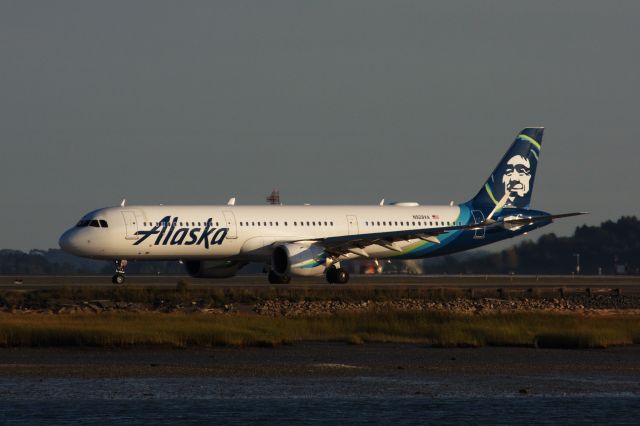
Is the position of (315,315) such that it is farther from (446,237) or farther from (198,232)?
(446,237)

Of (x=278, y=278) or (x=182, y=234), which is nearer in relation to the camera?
A: (x=182, y=234)

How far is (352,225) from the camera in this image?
67.7 metres

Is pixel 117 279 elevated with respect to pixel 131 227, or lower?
lower

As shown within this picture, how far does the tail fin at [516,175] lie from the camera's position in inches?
2849

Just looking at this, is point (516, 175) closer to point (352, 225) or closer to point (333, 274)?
point (352, 225)

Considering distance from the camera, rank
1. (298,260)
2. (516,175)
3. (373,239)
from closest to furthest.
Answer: (298,260) < (373,239) < (516,175)

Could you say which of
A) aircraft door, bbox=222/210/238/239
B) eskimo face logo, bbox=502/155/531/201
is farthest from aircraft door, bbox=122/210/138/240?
eskimo face logo, bbox=502/155/531/201

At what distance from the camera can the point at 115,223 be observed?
61.2m

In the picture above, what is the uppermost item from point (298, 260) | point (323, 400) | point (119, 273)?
point (298, 260)

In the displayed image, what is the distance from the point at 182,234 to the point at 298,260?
5.69 metres

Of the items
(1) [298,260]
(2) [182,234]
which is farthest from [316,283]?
(2) [182,234]

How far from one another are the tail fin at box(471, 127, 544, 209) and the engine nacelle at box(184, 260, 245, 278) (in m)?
14.5

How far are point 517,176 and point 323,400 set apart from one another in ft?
172

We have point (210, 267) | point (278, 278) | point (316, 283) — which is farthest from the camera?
point (316, 283)
